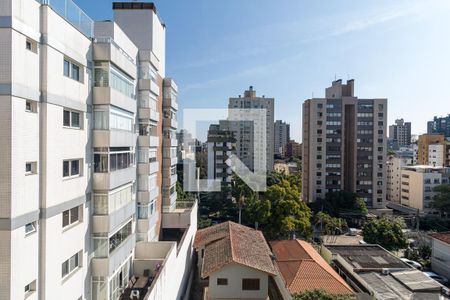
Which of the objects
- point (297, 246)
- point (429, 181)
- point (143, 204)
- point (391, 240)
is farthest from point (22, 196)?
point (429, 181)

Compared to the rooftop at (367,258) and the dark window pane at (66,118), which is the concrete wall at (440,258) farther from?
the dark window pane at (66,118)

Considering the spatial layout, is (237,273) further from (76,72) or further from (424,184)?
(424,184)

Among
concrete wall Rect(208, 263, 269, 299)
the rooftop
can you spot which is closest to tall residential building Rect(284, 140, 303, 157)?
the rooftop

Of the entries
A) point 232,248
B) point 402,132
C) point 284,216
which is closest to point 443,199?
point 284,216

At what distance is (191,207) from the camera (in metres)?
16.0

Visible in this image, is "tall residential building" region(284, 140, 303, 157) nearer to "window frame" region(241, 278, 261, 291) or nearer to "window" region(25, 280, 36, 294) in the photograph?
"window frame" region(241, 278, 261, 291)

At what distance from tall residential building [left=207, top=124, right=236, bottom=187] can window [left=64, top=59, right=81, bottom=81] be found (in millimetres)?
Result: 21128

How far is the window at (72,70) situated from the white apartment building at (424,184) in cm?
3332

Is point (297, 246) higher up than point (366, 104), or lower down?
lower down

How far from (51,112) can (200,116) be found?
44.4 ft

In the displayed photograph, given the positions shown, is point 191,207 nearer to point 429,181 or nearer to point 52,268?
point 52,268

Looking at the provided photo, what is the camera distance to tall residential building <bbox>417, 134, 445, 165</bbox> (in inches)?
1710

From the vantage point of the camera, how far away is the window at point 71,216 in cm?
635

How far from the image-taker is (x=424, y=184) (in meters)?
31.0
